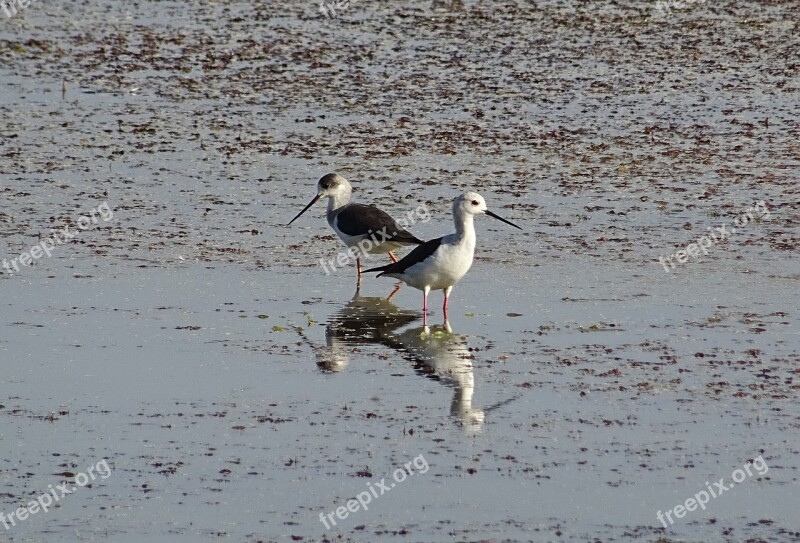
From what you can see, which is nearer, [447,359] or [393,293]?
[447,359]

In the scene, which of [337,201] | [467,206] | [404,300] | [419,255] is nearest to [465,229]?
[467,206]

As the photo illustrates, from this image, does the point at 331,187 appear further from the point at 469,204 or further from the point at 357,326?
the point at 357,326

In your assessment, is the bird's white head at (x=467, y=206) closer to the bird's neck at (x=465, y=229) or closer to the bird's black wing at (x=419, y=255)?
the bird's neck at (x=465, y=229)

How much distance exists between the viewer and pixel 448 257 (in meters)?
12.7

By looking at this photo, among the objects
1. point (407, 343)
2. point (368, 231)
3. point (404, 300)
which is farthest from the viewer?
point (368, 231)

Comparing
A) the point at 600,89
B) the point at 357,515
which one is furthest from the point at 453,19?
the point at 357,515

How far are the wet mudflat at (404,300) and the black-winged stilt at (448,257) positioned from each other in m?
0.37

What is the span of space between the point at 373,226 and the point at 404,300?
101 cm

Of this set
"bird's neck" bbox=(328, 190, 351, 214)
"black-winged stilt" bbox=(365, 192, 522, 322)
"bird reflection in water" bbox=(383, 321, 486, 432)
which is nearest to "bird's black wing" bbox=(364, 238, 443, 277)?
"black-winged stilt" bbox=(365, 192, 522, 322)

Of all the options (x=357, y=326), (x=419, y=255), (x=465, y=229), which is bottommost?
(x=357, y=326)

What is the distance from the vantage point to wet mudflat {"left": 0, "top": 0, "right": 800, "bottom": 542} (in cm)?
849

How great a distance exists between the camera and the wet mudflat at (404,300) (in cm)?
849

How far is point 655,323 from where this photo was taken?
12.3 m

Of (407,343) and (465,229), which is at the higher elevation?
(465,229)
